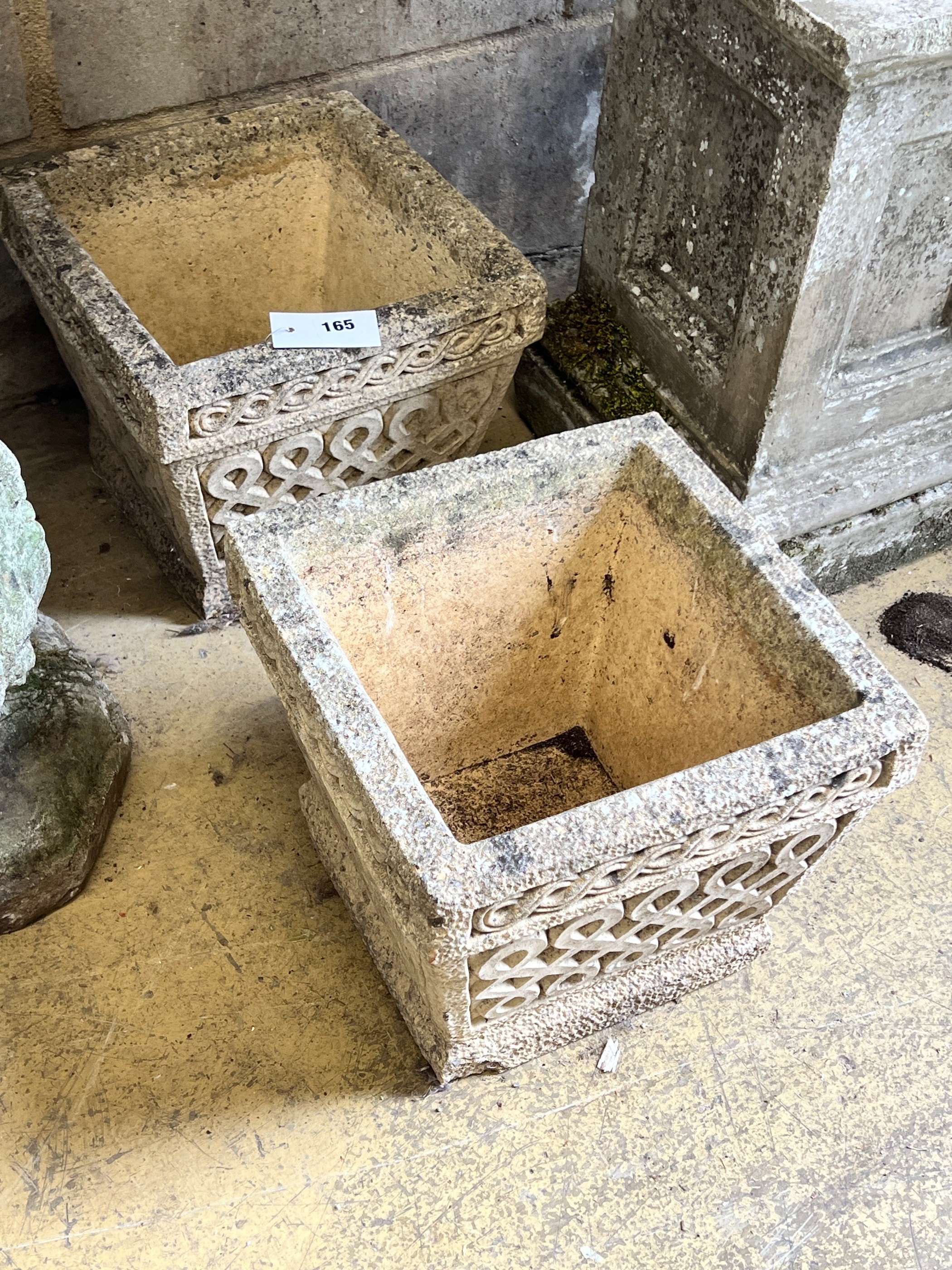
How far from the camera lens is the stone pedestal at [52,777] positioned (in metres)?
1.88

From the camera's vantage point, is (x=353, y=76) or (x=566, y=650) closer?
(x=566, y=650)

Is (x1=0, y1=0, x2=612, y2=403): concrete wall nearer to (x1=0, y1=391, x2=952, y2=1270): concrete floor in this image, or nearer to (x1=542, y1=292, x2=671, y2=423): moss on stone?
(x1=542, y1=292, x2=671, y2=423): moss on stone

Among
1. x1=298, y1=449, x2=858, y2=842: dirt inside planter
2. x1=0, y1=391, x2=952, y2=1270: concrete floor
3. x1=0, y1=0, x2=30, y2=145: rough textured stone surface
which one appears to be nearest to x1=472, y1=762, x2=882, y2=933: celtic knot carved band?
x1=298, y1=449, x2=858, y2=842: dirt inside planter

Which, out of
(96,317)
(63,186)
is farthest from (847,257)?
(63,186)

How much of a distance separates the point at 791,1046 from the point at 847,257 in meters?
1.27

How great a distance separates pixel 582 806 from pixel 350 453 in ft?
3.00

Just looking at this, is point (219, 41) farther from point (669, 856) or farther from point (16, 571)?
point (669, 856)

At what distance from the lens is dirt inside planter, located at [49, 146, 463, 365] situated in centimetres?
234

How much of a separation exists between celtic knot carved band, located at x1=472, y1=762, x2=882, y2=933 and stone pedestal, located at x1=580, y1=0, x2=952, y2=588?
2.92 ft

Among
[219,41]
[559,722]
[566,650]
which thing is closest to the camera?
[566,650]

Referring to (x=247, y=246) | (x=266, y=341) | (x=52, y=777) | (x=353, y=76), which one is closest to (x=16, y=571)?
(x=52, y=777)

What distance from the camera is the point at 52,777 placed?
6.35ft

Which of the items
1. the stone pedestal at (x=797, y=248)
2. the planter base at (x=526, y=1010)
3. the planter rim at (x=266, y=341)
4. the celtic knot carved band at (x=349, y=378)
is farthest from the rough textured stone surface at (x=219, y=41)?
the planter base at (x=526, y=1010)

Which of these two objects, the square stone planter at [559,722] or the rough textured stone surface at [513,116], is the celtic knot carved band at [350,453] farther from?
the rough textured stone surface at [513,116]
